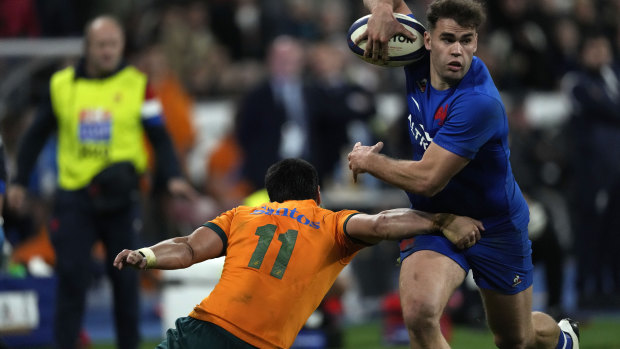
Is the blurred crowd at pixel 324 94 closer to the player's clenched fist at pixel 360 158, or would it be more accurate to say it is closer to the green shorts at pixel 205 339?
the player's clenched fist at pixel 360 158

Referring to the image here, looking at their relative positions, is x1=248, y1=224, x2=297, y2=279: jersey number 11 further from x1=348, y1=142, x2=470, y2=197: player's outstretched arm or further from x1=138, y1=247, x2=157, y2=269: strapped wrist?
x1=348, y1=142, x2=470, y2=197: player's outstretched arm

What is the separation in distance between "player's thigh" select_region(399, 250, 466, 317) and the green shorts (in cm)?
89

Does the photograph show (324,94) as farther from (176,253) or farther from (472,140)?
(176,253)

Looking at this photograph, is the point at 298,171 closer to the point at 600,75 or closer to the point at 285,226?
the point at 285,226

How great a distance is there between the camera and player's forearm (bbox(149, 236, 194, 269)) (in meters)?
4.99

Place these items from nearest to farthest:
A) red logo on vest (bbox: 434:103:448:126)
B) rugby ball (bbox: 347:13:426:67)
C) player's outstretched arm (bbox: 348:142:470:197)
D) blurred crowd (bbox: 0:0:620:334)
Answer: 1. player's outstretched arm (bbox: 348:142:470:197)
2. red logo on vest (bbox: 434:103:448:126)
3. rugby ball (bbox: 347:13:426:67)
4. blurred crowd (bbox: 0:0:620:334)

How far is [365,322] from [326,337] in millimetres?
2008

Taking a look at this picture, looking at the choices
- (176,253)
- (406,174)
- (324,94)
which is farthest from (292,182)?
(324,94)

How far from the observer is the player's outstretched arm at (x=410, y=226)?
5172mm

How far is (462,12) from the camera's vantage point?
5.32 metres

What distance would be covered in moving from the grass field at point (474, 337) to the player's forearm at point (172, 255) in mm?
4379

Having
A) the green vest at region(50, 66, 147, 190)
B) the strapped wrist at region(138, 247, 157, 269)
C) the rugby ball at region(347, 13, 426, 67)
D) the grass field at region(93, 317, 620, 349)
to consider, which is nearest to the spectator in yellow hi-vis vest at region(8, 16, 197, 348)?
the green vest at region(50, 66, 147, 190)

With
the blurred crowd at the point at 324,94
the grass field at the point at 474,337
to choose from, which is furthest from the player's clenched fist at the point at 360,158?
the blurred crowd at the point at 324,94

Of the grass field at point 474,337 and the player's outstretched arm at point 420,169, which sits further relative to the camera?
the grass field at point 474,337
